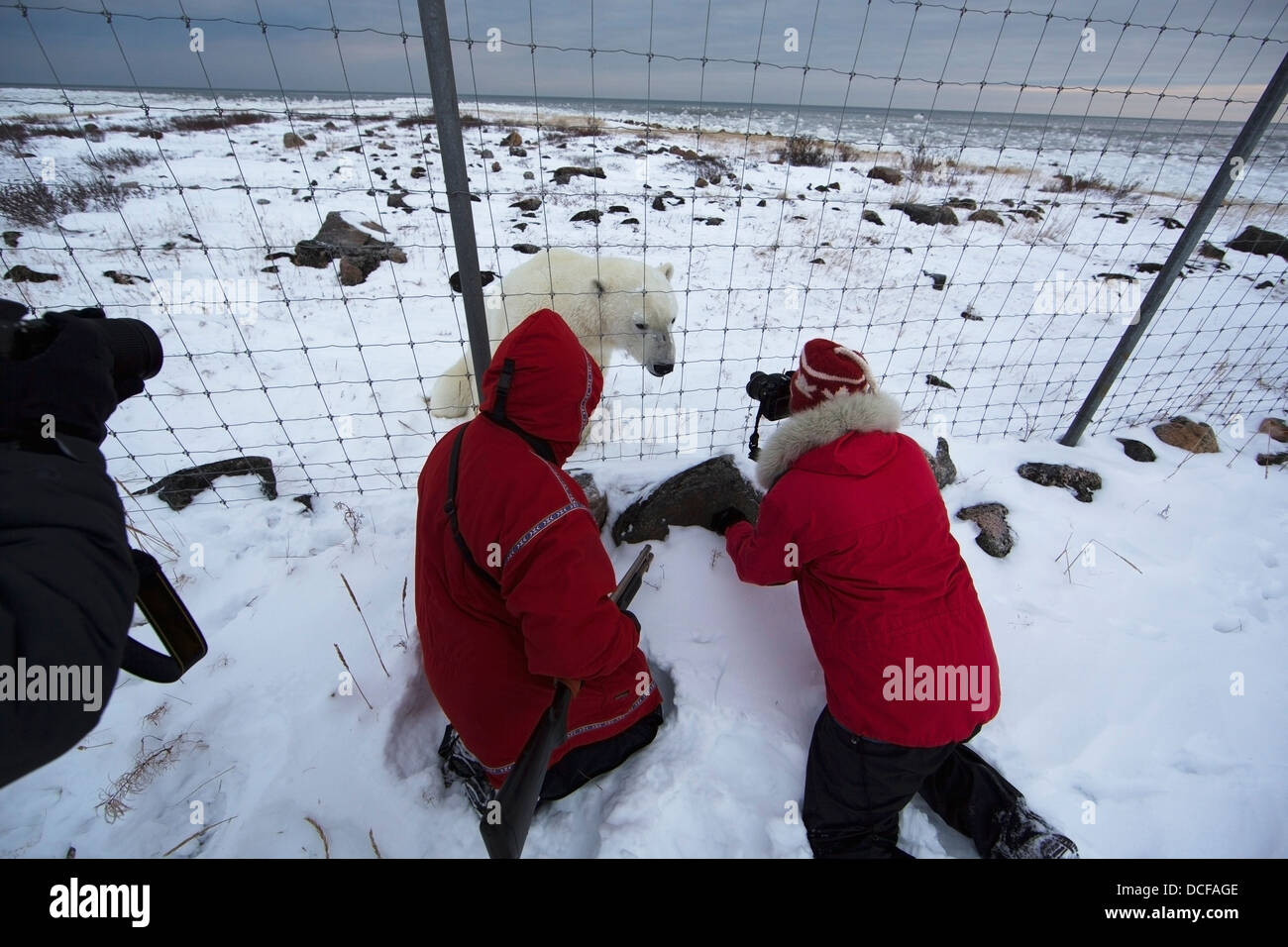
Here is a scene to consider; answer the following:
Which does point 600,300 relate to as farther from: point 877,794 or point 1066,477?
point 1066,477

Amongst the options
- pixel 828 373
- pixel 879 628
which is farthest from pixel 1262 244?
pixel 879 628

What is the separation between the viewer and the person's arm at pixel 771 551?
2.00 metres

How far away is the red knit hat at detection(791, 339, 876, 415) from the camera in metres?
2.01

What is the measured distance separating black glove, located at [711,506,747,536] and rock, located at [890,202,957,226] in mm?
9933

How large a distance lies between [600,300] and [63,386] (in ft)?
9.26

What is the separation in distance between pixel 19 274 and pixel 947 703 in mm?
9446

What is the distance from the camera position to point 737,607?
8.70 feet

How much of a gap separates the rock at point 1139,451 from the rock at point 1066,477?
69 centimetres

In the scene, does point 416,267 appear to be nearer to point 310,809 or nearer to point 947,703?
point 310,809

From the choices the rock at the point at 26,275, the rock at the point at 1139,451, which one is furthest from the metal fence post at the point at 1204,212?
the rock at the point at 26,275

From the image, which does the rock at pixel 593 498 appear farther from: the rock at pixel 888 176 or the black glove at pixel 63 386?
the rock at pixel 888 176

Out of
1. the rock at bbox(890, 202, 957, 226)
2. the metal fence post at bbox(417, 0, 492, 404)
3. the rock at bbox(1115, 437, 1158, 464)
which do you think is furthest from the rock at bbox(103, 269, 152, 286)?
the rock at bbox(890, 202, 957, 226)

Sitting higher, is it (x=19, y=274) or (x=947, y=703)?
(x=947, y=703)
